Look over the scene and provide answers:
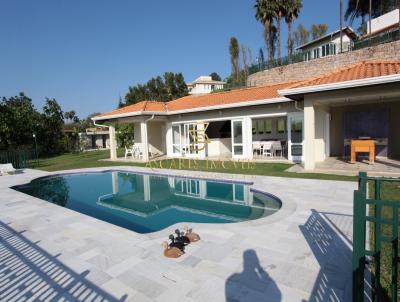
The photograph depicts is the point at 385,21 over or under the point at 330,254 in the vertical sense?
over

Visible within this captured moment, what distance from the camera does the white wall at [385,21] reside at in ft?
101

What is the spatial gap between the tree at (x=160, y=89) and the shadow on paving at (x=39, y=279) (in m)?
49.7

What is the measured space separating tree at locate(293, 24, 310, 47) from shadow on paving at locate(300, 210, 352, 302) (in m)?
59.3

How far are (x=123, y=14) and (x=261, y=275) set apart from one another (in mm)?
22481

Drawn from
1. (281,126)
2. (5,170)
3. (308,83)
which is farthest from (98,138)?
(308,83)

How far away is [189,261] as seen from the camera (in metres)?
4.45

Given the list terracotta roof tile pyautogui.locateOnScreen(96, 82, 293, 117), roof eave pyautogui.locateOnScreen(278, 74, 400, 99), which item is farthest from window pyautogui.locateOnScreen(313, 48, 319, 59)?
roof eave pyautogui.locateOnScreen(278, 74, 400, 99)

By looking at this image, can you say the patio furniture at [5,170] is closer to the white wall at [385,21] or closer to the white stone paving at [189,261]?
the white stone paving at [189,261]

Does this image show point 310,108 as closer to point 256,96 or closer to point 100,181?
point 256,96

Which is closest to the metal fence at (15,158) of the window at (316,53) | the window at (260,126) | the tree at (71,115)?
the tree at (71,115)

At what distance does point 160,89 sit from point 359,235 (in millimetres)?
56312

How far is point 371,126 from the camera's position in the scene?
592 inches

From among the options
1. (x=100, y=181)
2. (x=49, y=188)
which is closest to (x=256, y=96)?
(x=100, y=181)

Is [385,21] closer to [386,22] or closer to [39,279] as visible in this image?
[386,22]
